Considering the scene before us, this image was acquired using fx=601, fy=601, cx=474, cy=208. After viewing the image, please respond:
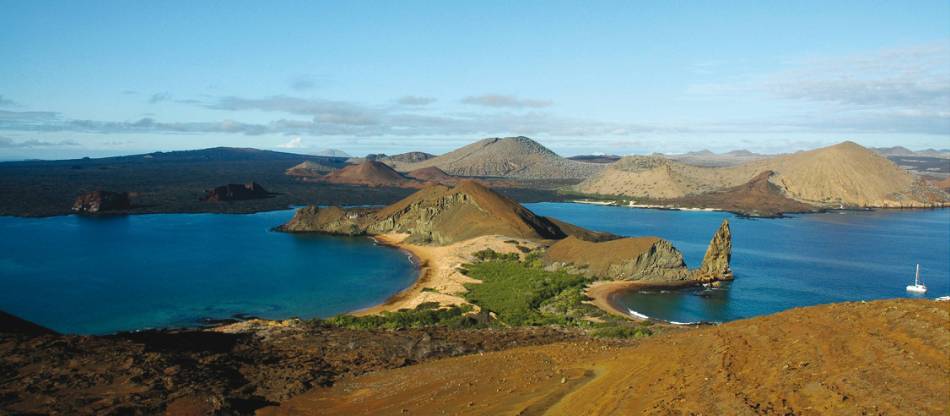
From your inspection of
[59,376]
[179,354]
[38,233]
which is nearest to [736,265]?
[179,354]

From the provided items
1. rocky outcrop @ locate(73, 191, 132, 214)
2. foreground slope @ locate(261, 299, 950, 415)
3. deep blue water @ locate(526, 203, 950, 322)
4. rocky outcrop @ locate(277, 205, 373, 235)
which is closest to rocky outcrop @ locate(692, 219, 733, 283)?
deep blue water @ locate(526, 203, 950, 322)

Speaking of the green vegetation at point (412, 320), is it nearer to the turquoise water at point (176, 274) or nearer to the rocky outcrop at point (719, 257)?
the turquoise water at point (176, 274)

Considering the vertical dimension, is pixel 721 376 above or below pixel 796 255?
above

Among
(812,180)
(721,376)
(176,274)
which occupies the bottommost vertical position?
(176,274)

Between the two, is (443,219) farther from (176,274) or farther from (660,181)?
(660,181)

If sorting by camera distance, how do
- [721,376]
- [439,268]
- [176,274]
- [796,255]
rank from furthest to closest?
[796,255], [439,268], [176,274], [721,376]

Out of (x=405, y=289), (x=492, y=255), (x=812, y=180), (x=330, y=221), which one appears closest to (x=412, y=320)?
(x=405, y=289)

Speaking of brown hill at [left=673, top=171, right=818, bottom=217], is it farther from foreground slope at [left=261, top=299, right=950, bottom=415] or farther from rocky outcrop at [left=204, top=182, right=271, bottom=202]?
foreground slope at [left=261, top=299, right=950, bottom=415]
